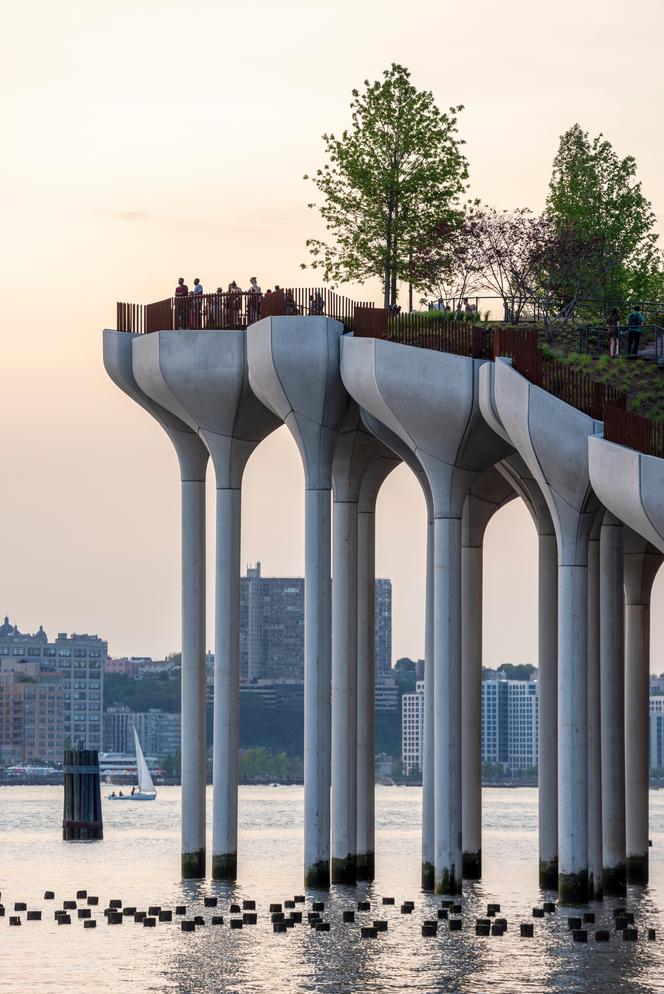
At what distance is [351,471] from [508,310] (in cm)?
662

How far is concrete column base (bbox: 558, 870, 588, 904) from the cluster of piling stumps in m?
0.51

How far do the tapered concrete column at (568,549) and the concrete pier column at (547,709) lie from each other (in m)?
9.87

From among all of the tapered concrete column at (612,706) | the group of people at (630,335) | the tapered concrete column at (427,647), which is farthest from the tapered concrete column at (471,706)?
the group of people at (630,335)

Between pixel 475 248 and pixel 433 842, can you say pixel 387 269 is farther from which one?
pixel 433 842

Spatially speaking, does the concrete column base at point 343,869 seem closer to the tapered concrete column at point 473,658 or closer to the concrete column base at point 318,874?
the concrete column base at point 318,874

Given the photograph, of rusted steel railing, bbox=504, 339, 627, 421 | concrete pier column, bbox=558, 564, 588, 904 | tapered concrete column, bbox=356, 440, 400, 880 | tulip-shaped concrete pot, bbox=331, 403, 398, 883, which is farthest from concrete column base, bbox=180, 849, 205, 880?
rusted steel railing, bbox=504, 339, 627, 421

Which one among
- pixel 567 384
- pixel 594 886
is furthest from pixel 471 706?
pixel 567 384

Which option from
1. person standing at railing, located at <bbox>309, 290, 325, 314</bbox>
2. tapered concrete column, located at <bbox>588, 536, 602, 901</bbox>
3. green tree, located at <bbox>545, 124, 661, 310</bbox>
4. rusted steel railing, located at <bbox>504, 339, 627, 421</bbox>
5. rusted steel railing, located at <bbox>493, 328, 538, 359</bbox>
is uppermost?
green tree, located at <bbox>545, 124, 661, 310</bbox>

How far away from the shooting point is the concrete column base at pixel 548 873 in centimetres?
6028

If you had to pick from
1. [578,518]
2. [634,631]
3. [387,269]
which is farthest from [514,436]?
[634,631]

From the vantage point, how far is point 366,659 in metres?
61.8

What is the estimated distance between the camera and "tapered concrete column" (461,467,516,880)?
6119 centimetres

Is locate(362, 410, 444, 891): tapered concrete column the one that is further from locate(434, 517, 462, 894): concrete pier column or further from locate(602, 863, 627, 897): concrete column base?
locate(602, 863, 627, 897): concrete column base

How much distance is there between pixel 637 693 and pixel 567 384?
20322 millimetres
